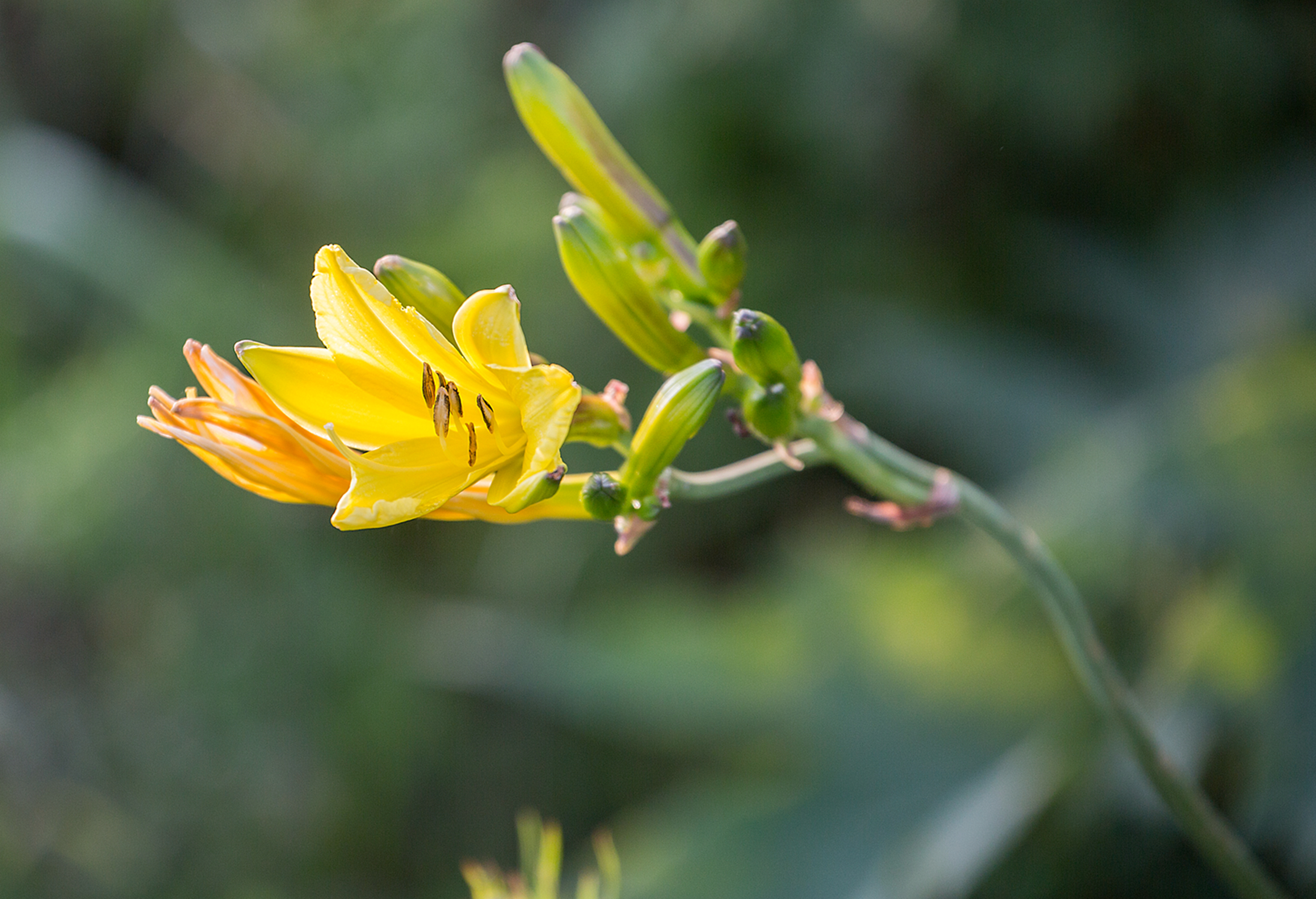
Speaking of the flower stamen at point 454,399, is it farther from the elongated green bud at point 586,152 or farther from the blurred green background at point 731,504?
the blurred green background at point 731,504

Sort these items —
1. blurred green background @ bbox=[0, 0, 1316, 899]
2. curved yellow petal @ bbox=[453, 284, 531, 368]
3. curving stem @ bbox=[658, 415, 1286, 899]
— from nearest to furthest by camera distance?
curved yellow petal @ bbox=[453, 284, 531, 368] → curving stem @ bbox=[658, 415, 1286, 899] → blurred green background @ bbox=[0, 0, 1316, 899]

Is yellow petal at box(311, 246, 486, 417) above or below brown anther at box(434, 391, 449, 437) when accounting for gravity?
above

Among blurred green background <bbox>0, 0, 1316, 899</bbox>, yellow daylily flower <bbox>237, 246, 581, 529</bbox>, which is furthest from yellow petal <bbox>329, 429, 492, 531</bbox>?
blurred green background <bbox>0, 0, 1316, 899</bbox>

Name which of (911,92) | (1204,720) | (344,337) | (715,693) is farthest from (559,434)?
(911,92)

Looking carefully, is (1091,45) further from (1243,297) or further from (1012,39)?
(1243,297)

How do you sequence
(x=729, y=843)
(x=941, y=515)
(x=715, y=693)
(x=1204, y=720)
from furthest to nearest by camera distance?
(x=715, y=693), (x=729, y=843), (x=1204, y=720), (x=941, y=515)

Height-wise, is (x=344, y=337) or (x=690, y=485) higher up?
(x=344, y=337)

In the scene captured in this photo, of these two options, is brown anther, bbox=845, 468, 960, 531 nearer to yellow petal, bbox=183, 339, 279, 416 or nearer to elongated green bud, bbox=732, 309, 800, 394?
elongated green bud, bbox=732, 309, 800, 394
